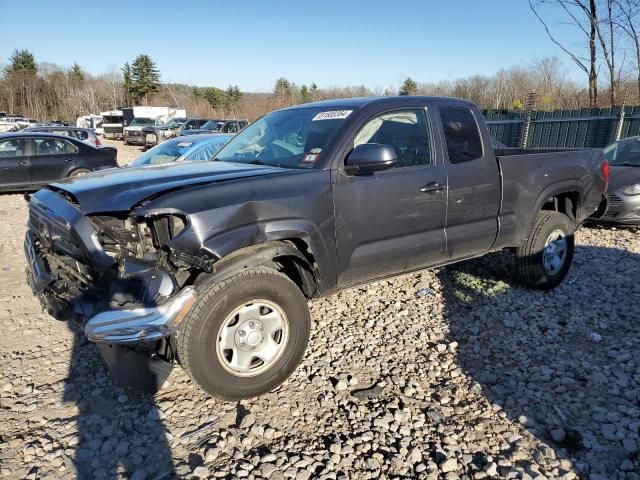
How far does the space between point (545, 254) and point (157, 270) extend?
3.88 meters

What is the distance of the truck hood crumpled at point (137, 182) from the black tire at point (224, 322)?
2.20ft

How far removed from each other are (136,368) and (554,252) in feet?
13.8

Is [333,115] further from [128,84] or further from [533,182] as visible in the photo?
[128,84]

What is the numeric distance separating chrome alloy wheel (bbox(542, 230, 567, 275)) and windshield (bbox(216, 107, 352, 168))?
264 centimetres

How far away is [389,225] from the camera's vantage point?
3.56m

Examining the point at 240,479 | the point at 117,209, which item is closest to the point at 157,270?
the point at 117,209

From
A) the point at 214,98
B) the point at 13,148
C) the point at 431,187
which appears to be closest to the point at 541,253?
the point at 431,187

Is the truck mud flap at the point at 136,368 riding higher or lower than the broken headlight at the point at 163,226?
lower

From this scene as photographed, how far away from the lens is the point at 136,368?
2.76 meters

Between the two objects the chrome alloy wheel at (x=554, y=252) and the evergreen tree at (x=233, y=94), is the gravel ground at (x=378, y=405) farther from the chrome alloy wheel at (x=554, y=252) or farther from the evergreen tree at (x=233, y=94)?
the evergreen tree at (x=233, y=94)

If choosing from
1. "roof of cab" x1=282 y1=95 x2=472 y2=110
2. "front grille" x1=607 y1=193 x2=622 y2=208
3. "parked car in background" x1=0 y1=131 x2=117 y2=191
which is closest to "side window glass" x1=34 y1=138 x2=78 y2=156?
"parked car in background" x1=0 y1=131 x2=117 y2=191

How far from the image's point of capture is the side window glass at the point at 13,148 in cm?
A: 1119

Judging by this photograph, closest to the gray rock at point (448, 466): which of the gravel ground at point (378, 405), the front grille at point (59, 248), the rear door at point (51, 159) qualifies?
the gravel ground at point (378, 405)

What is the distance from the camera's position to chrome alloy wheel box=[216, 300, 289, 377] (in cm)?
288
